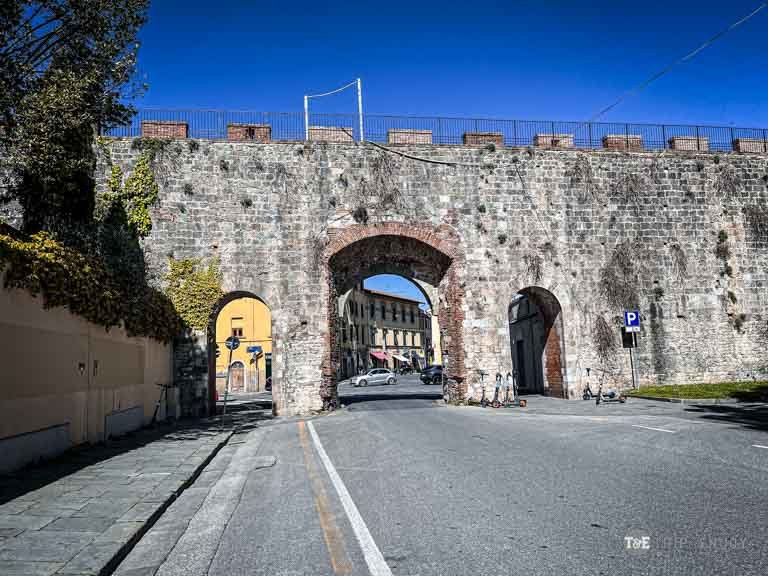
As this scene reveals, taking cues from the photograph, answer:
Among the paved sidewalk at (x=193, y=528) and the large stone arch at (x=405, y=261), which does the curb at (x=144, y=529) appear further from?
the large stone arch at (x=405, y=261)

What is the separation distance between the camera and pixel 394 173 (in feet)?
78.2

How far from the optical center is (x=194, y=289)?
2214 centimetres

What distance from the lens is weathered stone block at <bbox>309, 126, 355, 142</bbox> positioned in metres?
24.0

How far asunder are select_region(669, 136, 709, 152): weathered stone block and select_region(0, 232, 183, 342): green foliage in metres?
21.9

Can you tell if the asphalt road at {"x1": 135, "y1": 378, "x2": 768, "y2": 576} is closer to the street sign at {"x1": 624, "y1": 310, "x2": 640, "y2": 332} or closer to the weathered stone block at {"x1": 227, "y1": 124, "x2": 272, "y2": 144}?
the street sign at {"x1": 624, "y1": 310, "x2": 640, "y2": 332}

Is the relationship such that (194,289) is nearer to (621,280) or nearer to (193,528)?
(621,280)

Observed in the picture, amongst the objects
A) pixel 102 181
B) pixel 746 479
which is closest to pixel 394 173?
pixel 102 181

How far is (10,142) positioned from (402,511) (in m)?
11.3

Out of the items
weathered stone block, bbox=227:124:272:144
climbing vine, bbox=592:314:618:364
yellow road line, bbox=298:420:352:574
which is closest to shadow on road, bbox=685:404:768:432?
climbing vine, bbox=592:314:618:364

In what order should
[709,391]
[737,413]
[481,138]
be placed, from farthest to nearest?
[481,138] → [709,391] → [737,413]

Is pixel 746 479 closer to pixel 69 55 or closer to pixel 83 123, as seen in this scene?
pixel 83 123

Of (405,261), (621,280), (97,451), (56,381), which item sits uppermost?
(405,261)

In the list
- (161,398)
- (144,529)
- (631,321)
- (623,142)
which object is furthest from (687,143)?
(144,529)

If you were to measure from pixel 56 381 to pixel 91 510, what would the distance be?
5047mm
